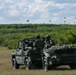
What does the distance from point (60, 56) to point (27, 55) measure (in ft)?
7.76

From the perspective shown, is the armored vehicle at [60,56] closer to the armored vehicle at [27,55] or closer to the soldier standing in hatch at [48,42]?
the armored vehicle at [27,55]

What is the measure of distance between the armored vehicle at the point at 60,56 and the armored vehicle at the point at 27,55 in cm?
116

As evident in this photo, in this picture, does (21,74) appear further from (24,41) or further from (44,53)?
(24,41)

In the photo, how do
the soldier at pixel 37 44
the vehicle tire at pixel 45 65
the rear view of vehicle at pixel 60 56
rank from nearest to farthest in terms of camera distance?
the rear view of vehicle at pixel 60 56
the vehicle tire at pixel 45 65
the soldier at pixel 37 44

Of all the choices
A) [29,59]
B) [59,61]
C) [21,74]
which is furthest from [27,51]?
[21,74]

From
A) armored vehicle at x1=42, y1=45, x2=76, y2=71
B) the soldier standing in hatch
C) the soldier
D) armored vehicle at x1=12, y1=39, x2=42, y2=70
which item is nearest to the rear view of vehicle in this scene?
armored vehicle at x1=42, y1=45, x2=76, y2=71

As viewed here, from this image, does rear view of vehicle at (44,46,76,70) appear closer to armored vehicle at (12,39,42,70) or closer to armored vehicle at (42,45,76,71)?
armored vehicle at (42,45,76,71)

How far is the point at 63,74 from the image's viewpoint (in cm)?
2414

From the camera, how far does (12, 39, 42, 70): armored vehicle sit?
94.6 feet

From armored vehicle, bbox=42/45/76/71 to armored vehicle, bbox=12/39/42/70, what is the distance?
3.81 feet

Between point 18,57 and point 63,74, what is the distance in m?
6.82

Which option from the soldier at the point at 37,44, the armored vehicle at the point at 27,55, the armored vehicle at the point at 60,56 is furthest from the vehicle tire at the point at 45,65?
the soldier at the point at 37,44

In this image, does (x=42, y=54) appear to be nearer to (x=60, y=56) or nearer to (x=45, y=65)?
(x=45, y=65)

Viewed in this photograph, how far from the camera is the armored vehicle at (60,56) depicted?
27353 millimetres
